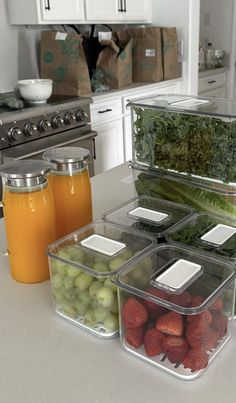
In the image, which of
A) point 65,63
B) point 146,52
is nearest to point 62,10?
point 65,63

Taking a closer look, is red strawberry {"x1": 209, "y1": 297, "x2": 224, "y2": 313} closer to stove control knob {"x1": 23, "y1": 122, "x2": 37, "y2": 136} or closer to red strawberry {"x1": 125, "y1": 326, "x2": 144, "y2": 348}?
red strawberry {"x1": 125, "y1": 326, "x2": 144, "y2": 348}

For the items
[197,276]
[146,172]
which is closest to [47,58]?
[146,172]

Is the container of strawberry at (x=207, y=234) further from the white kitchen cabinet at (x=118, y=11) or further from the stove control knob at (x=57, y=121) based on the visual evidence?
the white kitchen cabinet at (x=118, y=11)

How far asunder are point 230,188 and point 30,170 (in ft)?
1.40

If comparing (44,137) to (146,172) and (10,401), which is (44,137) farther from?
(10,401)

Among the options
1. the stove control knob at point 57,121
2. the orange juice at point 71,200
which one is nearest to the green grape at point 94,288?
the orange juice at point 71,200

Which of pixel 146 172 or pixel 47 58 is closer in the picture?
pixel 146 172

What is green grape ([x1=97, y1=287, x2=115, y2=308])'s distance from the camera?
0.76 meters

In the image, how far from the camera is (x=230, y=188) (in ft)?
3.15

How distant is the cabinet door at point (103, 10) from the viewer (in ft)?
10.6

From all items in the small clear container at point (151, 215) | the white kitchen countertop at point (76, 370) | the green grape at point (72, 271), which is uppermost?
the small clear container at point (151, 215)

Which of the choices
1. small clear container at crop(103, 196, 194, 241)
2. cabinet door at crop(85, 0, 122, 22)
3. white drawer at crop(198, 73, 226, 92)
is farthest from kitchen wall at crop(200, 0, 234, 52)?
small clear container at crop(103, 196, 194, 241)

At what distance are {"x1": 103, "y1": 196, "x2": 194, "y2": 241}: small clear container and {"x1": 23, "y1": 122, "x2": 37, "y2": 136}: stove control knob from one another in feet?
5.63

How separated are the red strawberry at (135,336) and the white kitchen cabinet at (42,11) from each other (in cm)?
264
